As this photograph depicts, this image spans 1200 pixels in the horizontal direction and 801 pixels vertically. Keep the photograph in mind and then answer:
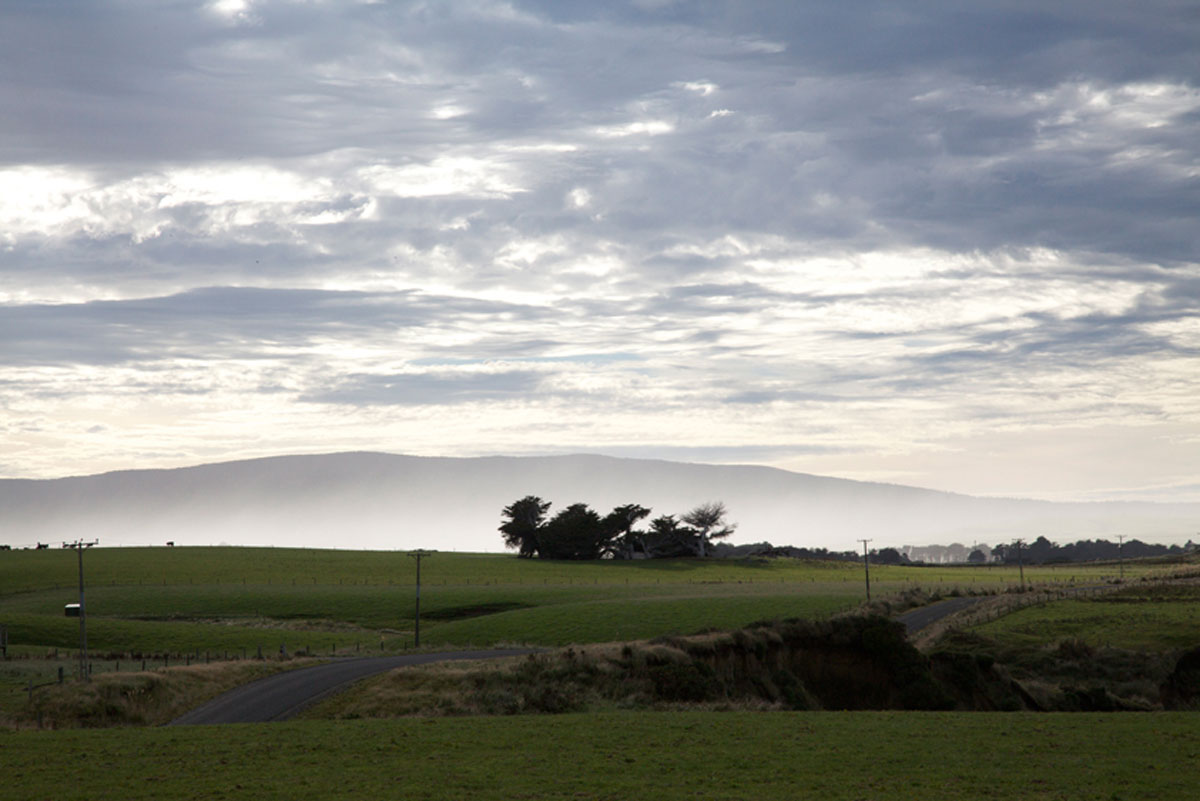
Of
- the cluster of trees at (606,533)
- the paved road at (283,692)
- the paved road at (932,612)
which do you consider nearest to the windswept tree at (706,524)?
the cluster of trees at (606,533)

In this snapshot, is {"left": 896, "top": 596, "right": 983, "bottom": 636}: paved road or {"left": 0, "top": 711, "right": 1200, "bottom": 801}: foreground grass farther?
{"left": 896, "top": 596, "right": 983, "bottom": 636}: paved road

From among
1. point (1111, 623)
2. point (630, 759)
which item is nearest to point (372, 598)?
point (1111, 623)

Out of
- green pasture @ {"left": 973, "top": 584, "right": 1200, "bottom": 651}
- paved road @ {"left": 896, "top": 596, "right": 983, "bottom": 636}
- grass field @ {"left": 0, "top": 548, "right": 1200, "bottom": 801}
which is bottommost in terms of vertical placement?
paved road @ {"left": 896, "top": 596, "right": 983, "bottom": 636}

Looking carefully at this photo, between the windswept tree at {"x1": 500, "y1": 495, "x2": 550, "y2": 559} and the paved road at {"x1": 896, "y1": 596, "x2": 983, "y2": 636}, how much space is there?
8387 centimetres

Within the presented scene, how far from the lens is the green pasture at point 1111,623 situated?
196 ft

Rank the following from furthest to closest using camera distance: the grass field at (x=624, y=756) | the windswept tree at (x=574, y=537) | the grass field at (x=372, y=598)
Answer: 1. the windswept tree at (x=574, y=537)
2. the grass field at (x=372, y=598)
3. the grass field at (x=624, y=756)

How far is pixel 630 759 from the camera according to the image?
2525 cm

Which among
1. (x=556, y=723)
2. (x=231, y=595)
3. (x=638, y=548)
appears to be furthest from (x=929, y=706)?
(x=638, y=548)

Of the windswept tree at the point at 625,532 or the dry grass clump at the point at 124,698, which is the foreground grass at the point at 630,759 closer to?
the dry grass clump at the point at 124,698

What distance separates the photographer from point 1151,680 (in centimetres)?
5241

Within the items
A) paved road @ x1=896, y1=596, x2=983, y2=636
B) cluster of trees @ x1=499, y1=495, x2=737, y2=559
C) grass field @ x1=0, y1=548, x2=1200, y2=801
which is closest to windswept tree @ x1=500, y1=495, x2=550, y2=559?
cluster of trees @ x1=499, y1=495, x2=737, y2=559

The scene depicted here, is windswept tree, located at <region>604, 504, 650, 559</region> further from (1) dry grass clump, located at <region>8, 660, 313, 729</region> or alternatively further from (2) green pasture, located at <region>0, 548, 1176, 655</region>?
(1) dry grass clump, located at <region>8, 660, 313, 729</region>

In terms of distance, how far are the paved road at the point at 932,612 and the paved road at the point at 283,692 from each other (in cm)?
3656

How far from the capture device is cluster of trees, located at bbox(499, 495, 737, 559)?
162250mm
